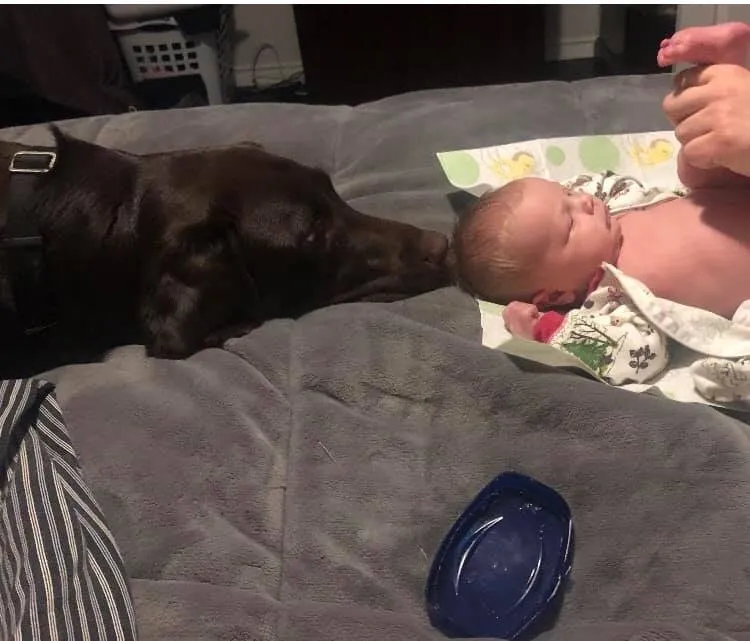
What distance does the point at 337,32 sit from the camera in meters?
3.04

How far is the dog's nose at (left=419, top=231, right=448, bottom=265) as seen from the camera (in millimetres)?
1427

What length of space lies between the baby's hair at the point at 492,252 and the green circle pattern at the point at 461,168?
0.18 m

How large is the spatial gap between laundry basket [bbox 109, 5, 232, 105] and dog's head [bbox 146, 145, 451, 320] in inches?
64.3

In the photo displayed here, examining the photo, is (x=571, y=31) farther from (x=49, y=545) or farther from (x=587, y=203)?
(x=49, y=545)

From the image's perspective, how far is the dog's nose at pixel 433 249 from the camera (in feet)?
4.68

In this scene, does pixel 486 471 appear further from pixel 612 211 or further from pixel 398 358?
pixel 612 211

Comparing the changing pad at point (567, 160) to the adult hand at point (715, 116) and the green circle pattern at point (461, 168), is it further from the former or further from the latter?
the adult hand at point (715, 116)

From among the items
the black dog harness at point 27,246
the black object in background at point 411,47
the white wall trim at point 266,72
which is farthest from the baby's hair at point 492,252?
the white wall trim at point 266,72

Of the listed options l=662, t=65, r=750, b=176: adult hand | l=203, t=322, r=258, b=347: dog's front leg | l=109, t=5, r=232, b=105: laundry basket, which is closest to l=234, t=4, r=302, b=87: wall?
l=109, t=5, r=232, b=105: laundry basket

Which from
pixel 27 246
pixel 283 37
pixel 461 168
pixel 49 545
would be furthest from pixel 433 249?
pixel 283 37

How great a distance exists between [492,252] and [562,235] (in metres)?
0.11

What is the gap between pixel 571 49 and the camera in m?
3.41

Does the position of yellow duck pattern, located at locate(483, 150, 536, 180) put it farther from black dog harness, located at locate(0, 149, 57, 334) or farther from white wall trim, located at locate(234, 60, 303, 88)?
white wall trim, located at locate(234, 60, 303, 88)

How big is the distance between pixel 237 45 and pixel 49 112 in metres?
1.04
